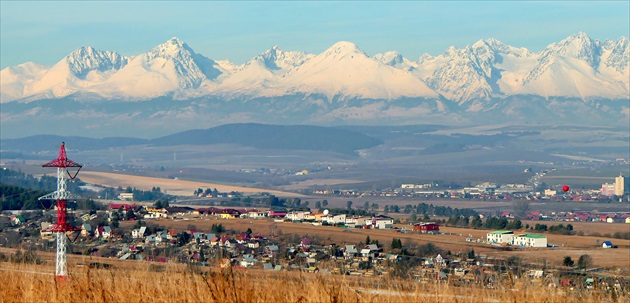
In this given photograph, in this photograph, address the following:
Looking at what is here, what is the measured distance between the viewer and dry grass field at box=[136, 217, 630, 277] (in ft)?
144

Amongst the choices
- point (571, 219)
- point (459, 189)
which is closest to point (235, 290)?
point (571, 219)

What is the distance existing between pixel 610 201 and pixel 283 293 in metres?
116

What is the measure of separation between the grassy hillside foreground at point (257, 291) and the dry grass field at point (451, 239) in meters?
27.1

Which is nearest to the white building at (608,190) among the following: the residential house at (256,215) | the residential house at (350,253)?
the residential house at (256,215)

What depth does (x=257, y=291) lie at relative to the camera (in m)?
11.1

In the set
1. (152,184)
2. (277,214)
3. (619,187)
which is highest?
(152,184)

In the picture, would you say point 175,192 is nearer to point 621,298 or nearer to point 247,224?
point 247,224

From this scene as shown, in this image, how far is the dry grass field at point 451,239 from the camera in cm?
4396

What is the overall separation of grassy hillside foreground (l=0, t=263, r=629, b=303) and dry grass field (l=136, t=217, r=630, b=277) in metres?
27.1

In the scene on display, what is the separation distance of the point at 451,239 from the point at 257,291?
43.8m

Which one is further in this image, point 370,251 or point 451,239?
point 451,239

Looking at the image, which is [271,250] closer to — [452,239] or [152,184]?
[452,239]

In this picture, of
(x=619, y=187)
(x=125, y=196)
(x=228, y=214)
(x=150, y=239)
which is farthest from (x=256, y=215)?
(x=619, y=187)

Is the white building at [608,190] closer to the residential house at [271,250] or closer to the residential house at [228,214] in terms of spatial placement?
the residential house at [228,214]
